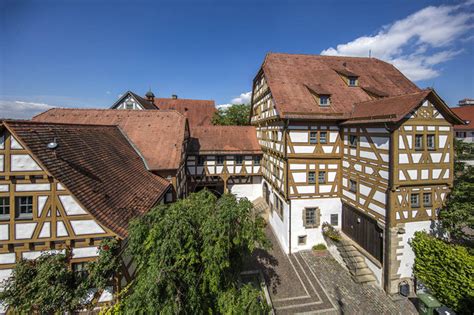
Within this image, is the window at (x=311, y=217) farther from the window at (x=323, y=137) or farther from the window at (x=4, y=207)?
the window at (x=4, y=207)

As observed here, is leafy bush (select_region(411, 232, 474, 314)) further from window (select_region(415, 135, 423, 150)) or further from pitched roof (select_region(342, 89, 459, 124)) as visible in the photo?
pitched roof (select_region(342, 89, 459, 124))

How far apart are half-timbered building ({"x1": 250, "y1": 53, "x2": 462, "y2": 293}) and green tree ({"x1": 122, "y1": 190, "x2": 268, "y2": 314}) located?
7.13 meters

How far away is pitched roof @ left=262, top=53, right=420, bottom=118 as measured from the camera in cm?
1323

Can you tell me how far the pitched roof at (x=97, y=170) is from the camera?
22.4ft

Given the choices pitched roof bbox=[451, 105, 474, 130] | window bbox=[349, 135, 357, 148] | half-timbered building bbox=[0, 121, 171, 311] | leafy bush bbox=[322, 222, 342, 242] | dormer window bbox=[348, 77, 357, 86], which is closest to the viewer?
half-timbered building bbox=[0, 121, 171, 311]

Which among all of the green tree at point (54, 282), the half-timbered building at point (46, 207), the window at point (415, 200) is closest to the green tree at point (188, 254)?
the green tree at point (54, 282)

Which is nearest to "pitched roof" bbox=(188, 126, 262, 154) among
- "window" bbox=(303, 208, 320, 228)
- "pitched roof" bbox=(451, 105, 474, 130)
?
"window" bbox=(303, 208, 320, 228)

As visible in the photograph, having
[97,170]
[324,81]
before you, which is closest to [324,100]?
[324,81]

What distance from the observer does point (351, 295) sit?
1016 centimetres

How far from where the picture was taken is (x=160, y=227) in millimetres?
5766

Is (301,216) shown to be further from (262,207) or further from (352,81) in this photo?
(352,81)

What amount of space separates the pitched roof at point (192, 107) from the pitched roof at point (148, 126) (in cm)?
1732

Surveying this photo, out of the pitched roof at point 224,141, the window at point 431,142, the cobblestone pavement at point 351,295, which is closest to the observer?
the cobblestone pavement at point 351,295

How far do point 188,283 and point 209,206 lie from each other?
7.05ft
